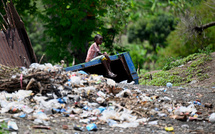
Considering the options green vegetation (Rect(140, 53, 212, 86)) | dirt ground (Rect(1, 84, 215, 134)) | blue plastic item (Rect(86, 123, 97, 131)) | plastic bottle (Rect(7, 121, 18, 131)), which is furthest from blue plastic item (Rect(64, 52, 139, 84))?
plastic bottle (Rect(7, 121, 18, 131))

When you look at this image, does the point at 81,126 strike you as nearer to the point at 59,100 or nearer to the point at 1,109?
the point at 59,100

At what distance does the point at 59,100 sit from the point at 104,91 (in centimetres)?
104

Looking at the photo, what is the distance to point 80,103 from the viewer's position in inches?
192

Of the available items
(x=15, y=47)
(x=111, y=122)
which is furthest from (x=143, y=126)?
(x=15, y=47)

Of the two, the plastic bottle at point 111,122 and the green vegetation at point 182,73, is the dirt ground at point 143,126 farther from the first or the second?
the green vegetation at point 182,73

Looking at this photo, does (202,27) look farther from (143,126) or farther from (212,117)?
(143,126)

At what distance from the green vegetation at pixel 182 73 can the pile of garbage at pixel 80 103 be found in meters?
3.90

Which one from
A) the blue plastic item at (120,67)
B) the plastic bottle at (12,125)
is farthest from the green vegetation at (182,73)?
the plastic bottle at (12,125)

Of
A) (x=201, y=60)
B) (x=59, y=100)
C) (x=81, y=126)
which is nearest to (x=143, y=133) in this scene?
(x=81, y=126)

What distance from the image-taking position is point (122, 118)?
4402mm

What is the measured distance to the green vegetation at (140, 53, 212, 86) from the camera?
9.37m

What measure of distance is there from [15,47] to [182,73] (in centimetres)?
590

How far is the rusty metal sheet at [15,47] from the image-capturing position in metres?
5.92

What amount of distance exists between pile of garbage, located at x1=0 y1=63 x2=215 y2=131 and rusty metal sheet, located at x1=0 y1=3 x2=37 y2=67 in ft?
3.70
